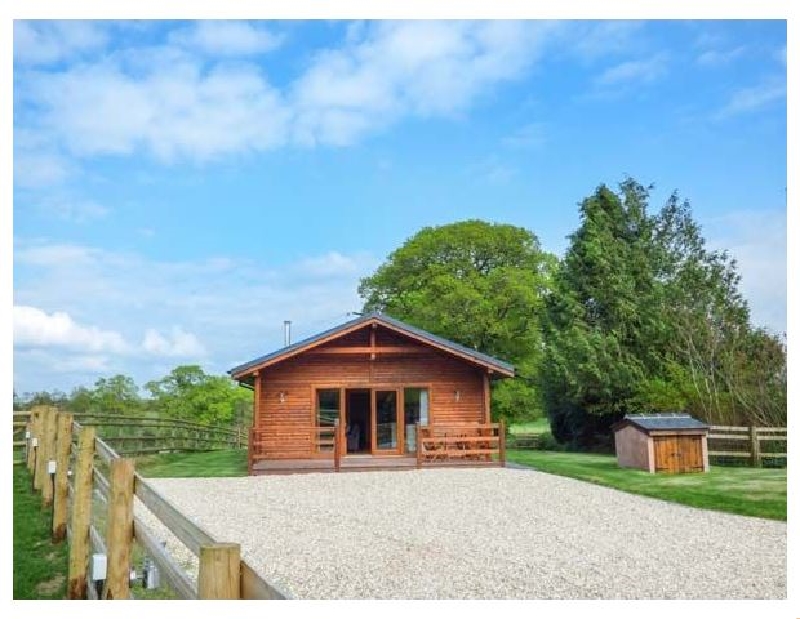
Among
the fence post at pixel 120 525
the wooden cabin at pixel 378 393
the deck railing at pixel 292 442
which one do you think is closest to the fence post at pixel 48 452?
the fence post at pixel 120 525

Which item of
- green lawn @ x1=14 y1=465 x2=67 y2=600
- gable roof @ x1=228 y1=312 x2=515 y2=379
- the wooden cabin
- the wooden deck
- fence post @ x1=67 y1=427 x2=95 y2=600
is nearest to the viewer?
fence post @ x1=67 y1=427 x2=95 y2=600

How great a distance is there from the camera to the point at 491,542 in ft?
21.3

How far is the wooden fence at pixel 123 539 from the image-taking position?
1.89 metres

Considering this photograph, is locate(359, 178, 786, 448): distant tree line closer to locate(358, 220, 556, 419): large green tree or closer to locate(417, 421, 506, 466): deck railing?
locate(358, 220, 556, 419): large green tree

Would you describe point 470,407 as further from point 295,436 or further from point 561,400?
point 561,400

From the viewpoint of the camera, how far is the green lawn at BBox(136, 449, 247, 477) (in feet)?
42.6

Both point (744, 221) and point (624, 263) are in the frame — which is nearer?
point (744, 221)

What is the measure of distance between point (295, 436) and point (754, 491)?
Answer: 7.93 meters

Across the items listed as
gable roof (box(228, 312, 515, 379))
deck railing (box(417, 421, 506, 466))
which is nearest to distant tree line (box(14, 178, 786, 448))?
deck railing (box(417, 421, 506, 466))

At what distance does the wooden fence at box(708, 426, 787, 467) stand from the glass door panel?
554 cm

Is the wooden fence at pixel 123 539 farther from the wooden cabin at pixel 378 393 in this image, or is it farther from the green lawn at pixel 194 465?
the wooden cabin at pixel 378 393

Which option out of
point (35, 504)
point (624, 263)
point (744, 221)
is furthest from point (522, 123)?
point (624, 263)

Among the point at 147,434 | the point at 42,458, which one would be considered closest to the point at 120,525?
the point at 42,458

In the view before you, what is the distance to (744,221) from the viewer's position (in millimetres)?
8891
